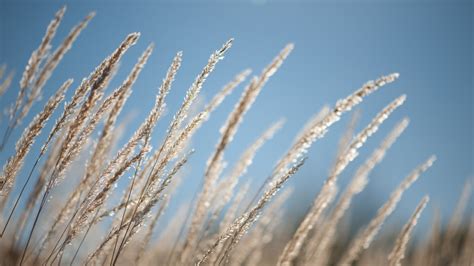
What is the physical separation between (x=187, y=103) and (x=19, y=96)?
38.7 inches

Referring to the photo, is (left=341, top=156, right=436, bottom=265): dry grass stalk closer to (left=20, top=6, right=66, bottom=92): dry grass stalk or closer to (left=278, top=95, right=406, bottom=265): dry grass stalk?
(left=278, top=95, right=406, bottom=265): dry grass stalk

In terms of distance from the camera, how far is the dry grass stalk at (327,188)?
6.39 feet

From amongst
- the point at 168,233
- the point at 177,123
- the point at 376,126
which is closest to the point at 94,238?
the point at 168,233

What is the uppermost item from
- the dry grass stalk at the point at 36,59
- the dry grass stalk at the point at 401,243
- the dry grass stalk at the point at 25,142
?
the dry grass stalk at the point at 36,59

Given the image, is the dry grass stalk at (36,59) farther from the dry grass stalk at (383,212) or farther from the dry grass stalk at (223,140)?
the dry grass stalk at (383,212)

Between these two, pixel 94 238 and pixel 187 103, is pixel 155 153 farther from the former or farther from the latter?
pixel 94 238

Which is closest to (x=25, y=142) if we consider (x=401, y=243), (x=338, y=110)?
(x=338, y=110)

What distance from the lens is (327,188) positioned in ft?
6.91

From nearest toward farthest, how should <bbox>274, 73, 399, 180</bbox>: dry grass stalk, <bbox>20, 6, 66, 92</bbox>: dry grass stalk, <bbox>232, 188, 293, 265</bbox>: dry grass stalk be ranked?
1. <bbox>274, 73, 399, 180</bbox>: dry grass stalk
2. <bbox>20, 6, 66, 92</bbox>: dry grass stalk
3. <bbox>232, 188, 293, 265</bbox>: dry grass stalk

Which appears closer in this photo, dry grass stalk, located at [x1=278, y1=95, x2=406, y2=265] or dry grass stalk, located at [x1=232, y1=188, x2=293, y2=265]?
dry grass stalk, located at [x1=278, y1=95, x2=406, y2=265]

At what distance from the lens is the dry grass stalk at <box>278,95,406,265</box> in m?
1.95

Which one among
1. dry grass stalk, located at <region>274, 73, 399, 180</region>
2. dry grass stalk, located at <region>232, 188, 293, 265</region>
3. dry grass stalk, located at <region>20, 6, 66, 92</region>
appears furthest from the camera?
dry grass stalk, located at <region>232, 188, 293, 265</region>

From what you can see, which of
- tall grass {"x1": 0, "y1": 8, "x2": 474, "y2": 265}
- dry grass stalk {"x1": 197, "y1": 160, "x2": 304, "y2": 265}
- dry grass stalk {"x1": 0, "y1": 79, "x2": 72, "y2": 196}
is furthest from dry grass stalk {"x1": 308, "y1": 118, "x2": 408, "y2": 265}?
dry grass stalk {"x1": 0, "y1": 79, "x2": 72, "y2": 196}

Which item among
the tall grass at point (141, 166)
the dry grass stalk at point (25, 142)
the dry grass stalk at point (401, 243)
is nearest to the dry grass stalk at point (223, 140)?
the tall grass at point (141, 166)
